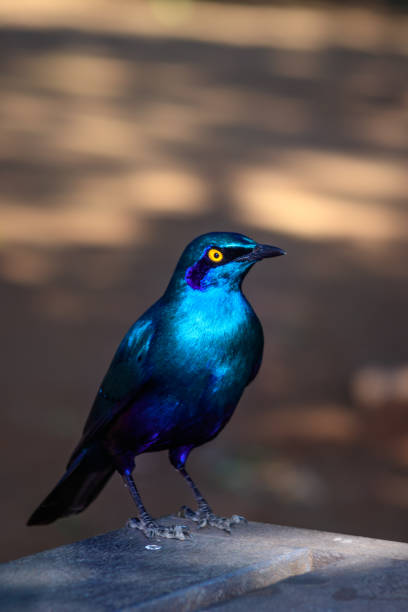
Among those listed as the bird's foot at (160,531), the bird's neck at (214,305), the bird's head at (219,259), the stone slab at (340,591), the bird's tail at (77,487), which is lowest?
the stone slab at (340,591)

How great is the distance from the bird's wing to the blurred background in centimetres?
282

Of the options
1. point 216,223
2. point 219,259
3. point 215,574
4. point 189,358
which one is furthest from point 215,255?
point 216,223

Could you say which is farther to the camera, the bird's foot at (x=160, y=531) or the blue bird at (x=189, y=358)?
the bird's foot at (x=160, y=531)

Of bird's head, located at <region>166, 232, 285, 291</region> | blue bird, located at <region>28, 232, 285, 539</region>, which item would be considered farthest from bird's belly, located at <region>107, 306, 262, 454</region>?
bird's head, located at <region>166, 232, 285, 291</region>

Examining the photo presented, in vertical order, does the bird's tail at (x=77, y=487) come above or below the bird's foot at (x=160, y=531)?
above

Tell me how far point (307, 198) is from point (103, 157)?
2.44 meters

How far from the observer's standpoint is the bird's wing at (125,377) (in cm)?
259

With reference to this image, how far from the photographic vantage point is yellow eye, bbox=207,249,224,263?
2.47m

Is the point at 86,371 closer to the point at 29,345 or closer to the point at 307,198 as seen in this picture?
the point at 29,345

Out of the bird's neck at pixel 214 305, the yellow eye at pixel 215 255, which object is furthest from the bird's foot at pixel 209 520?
the yellow eye at pixel 215 255

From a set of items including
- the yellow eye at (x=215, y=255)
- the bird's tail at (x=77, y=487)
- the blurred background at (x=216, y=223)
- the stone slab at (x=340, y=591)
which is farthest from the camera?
the blurred background at (x=216, y=223)

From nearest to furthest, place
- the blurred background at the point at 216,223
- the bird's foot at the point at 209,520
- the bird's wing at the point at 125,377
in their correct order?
the bird's wing at the point at 125,377 → the bird's foot at the point at 209,520 → the blurred background at the point at 216,223

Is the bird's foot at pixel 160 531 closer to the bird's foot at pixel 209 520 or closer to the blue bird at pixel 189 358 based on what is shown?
the bird's foot at pixel 209 520

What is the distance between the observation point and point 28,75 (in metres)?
12.2
